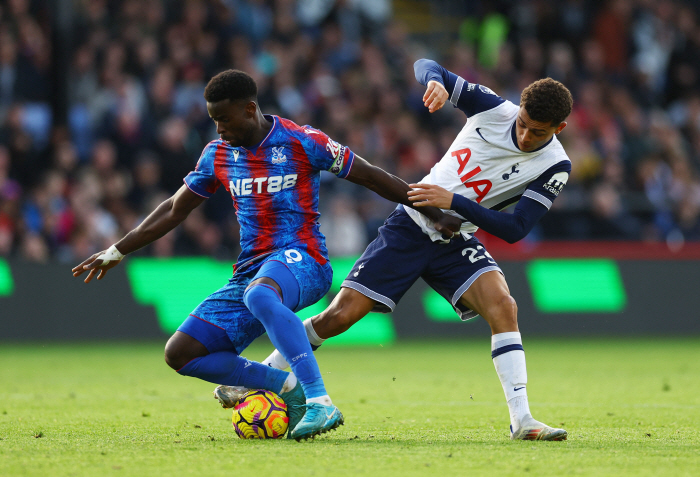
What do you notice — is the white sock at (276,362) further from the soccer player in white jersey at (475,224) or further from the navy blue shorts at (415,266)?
the navy blue shorts at (415,266)

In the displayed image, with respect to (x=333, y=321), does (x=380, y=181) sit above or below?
above

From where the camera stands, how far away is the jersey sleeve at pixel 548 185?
5.82m

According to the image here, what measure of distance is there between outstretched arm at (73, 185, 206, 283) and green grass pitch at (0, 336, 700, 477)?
3.34ft

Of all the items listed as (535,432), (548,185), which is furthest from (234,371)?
(548,185)

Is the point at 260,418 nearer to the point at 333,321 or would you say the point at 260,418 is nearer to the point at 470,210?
the point at 333,321

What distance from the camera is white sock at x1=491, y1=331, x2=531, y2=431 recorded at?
5.57 meters

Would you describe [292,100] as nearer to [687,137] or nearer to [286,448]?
[687,137]

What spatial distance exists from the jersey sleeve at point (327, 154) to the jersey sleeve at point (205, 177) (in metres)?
0.60

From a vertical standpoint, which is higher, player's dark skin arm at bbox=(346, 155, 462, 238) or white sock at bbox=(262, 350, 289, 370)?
player's dark skin arm at bbox=(346, 155, 462, 238)

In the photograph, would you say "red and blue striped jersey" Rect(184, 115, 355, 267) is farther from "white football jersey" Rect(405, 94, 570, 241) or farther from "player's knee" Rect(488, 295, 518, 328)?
"player's knee" Rect(488, 295, 518, 328)

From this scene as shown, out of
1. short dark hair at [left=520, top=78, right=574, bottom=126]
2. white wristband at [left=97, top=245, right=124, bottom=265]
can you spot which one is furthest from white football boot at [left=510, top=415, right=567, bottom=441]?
white wristband at [left=97, top=245, right=124, bottom=265]

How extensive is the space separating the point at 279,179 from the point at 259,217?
26 centimetres

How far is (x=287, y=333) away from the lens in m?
5.23

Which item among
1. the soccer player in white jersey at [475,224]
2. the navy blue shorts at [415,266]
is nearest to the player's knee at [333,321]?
the soccer player in white jersey at [475,224]
